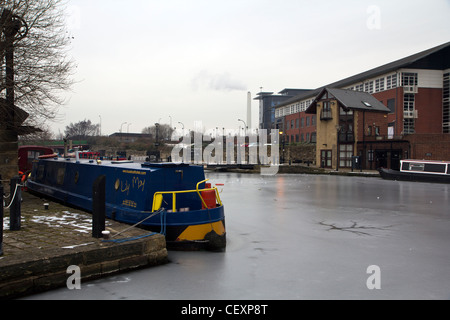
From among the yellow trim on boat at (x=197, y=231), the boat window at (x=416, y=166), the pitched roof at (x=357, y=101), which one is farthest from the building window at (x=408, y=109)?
the yellow trim on boat at (x=197, y=231)

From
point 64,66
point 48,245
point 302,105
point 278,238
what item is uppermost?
point 302,105

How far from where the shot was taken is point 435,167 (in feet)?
101

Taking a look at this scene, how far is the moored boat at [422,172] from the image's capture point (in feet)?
99.3

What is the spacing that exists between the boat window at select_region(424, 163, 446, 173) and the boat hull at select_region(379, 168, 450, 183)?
46 cm

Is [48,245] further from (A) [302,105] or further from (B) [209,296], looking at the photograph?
(A) [302,105]

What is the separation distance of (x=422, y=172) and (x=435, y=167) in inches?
41.7

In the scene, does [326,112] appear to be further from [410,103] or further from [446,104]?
[446,104]

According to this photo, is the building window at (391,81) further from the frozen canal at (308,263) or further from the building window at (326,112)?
the frozen canal at (308,263)

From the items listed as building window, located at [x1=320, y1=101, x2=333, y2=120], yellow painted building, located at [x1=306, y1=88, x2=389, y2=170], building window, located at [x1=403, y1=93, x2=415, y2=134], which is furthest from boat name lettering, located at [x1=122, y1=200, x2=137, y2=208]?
building window, located at [x1=403, y1=93, x2=415, y2=134]

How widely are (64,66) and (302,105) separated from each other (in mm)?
62998

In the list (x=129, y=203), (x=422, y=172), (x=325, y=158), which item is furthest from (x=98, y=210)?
(x=325, y=158)

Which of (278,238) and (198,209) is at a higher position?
(198,209)
